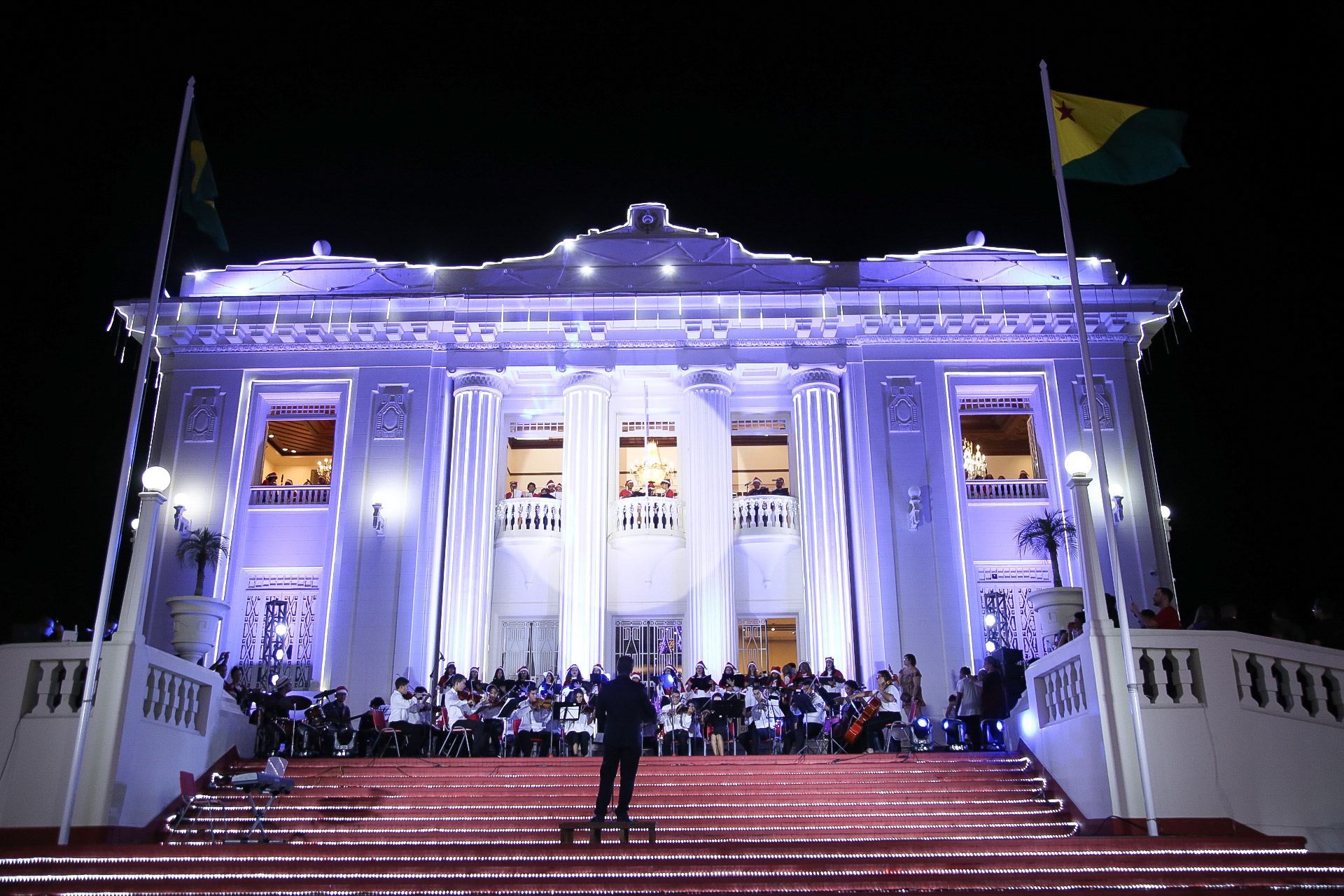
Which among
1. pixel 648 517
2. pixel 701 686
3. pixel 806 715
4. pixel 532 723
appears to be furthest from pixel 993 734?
pixel 648 517

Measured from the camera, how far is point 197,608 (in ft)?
60.7

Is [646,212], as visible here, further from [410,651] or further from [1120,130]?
[1120,130]

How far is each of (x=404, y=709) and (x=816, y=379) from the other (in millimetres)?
10437

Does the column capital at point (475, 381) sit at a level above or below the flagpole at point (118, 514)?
above

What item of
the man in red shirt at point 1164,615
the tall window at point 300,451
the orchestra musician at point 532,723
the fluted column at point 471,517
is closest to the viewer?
the man in red shirt at point 1164,615

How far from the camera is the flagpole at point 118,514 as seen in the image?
32.4 ft

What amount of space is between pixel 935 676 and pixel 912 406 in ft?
17.1

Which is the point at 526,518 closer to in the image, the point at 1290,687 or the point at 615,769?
the point at 615,769

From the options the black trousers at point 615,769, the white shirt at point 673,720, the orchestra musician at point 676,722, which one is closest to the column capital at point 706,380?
the orchestra musician at point 676,722

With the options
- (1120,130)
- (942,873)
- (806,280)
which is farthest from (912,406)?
(942,873)

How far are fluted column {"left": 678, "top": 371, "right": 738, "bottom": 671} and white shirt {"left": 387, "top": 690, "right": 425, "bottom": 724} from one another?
20.0 feet

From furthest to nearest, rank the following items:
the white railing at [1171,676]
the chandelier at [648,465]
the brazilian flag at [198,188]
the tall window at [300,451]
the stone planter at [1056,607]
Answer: the tall window at [300,451], the chandelier at [648,465], the stone planter at [1056,607], the brazilian flag at [198,188], the white railing at [1171,676]

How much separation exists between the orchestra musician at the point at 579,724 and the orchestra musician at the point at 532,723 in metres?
0.25

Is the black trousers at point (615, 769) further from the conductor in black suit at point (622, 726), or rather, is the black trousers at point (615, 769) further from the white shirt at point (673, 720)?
the white shirt at point (673, 720)
